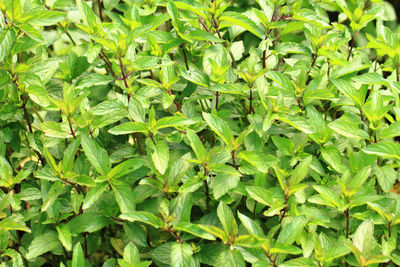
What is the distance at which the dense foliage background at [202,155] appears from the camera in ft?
4.16

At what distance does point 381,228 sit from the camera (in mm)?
1389

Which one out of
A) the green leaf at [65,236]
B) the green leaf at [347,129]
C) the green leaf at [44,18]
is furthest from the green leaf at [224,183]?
the green leaf at [44,18]

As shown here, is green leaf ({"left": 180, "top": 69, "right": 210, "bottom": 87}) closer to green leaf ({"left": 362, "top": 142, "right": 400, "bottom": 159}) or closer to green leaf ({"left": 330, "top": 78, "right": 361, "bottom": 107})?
green leaf ({"left": 330, "top": 78, "right": 361, "bottom": 107})

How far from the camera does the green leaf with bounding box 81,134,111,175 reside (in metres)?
1.31

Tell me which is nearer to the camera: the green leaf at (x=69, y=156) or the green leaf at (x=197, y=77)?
the green leaf at (x=69, y=156)

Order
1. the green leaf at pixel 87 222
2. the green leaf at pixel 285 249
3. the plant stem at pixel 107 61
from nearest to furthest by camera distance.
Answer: the green leaf at pixel 285 249
the green leaf at pixel 87 222
the plant stem at pixel 107 61

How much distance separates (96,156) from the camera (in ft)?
4.33

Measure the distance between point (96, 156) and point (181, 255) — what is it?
0.37 meters

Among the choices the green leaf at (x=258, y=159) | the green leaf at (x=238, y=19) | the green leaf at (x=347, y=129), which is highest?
the green leaf at (x=238, y=19)

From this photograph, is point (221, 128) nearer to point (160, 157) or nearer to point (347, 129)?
point (160, 157)

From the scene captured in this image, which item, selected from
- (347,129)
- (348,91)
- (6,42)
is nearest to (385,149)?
(347,129)

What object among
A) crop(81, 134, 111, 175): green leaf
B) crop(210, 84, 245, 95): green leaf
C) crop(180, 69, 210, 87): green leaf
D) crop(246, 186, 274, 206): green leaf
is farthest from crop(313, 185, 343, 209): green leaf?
crop(81, 134, 111, 175): green leaf

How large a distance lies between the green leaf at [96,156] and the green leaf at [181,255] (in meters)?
→ 0.29

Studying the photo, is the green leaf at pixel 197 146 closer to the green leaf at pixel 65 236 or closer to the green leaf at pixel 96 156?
the green leaf at pixel 96 156
